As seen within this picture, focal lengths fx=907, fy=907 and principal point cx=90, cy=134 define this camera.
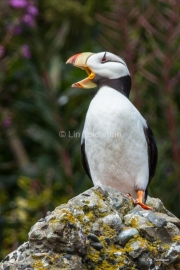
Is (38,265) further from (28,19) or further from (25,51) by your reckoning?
(28,19)

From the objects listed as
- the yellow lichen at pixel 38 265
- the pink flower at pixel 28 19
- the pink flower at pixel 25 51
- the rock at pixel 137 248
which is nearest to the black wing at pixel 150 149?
the rock at pixel 137 248

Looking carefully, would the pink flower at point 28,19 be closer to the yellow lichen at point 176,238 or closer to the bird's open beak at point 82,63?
the bird's open beak at point 82,63

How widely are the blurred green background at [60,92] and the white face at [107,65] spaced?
2715 millimetres

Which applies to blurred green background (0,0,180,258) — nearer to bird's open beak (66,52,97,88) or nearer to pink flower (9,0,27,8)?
pink flower (9,0,27,8)

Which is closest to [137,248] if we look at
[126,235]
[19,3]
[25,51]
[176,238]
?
[126,235]

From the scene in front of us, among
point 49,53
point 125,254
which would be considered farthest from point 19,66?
point 125,254

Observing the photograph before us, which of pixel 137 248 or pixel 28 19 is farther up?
pixel 137 248

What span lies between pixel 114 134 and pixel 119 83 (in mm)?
620

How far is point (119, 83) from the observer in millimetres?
7688

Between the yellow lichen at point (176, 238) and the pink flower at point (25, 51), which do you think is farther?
the pink flower at point (25, 51)

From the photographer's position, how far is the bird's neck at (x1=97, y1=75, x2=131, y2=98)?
765 centimetres

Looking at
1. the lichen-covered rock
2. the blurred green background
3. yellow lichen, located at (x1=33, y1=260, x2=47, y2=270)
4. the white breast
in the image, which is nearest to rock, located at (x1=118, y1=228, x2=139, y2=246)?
the lichen-covered rock

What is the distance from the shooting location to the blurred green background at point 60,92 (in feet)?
35.5

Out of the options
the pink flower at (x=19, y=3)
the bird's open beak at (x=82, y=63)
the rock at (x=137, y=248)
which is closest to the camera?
the rock at (x=137, y=248)
